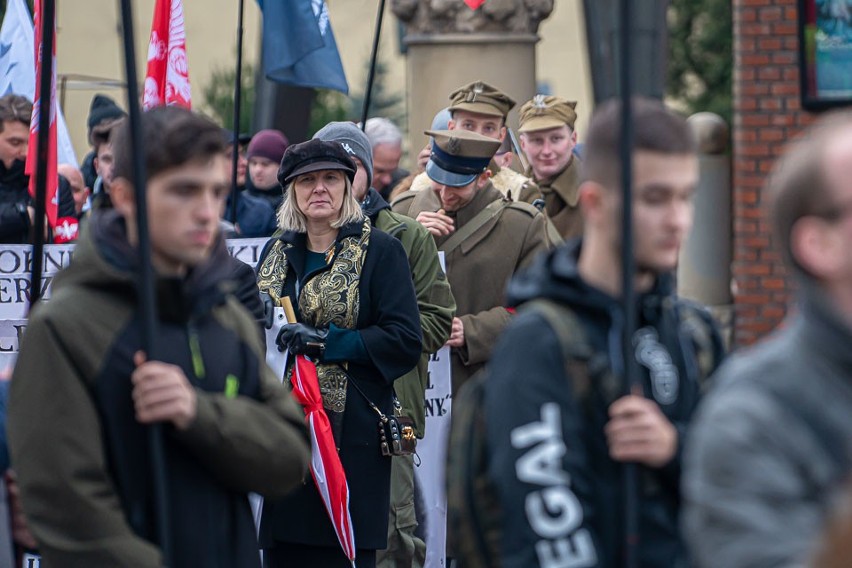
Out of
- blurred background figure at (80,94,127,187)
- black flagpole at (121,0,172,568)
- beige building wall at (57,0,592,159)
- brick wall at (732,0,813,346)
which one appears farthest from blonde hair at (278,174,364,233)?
beige building wall at (57,0,592,159)

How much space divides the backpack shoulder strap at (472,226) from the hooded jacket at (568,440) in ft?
13.4

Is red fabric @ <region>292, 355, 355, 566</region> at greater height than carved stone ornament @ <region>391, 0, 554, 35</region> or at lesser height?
lesser

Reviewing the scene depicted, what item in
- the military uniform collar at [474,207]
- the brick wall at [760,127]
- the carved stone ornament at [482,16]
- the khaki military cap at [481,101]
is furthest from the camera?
the carved stone ornament at [482,16]

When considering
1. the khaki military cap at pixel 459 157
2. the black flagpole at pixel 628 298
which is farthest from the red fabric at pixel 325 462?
the black flagpole at pixel 628 298

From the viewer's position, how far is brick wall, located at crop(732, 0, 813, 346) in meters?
10.4

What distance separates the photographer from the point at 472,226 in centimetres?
761

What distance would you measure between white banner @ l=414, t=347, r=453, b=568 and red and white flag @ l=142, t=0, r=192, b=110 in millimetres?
1921

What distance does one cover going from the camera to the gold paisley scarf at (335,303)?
653 cm

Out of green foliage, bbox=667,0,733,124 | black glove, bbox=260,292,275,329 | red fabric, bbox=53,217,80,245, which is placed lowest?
black glove, bbox=260,292,275,329

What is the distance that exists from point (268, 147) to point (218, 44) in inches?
724

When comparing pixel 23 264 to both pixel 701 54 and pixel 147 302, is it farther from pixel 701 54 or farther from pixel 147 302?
pixel 701 54

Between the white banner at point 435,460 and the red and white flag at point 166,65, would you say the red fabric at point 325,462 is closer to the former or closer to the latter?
the white banner at point 435,460

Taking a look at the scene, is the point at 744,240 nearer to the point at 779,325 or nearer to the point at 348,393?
the point at 779,325

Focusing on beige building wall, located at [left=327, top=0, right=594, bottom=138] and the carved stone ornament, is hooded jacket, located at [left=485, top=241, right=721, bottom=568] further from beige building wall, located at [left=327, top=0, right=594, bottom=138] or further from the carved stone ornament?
beige building wall, located at [left=327, top=0, right=594, bottom=138]
